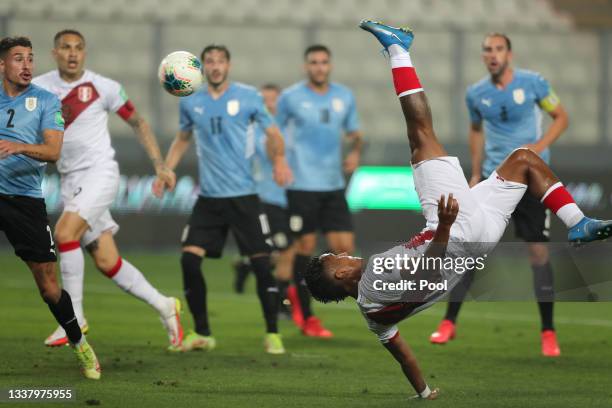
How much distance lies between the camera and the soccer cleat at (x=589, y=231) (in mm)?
6848

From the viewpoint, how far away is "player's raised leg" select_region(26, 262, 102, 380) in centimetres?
780

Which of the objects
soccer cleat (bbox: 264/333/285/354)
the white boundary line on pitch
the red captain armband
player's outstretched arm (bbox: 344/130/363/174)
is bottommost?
the white boundary line on pitch

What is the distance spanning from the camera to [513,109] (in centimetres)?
1030

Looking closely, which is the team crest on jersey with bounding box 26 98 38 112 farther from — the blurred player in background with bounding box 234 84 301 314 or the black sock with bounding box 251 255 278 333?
the blurred player in background with bounding box 234 84 301 314

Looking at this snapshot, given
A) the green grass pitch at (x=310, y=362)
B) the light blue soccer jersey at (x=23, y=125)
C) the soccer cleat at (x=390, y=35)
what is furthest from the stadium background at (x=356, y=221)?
the soccer cleat at (x=390, y=35)

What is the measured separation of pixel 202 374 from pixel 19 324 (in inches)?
126

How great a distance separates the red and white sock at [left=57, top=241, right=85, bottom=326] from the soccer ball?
4.89ft

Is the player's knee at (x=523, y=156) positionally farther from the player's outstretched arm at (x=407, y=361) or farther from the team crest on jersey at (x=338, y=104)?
the team crest on jersey at (x=338, y=104)

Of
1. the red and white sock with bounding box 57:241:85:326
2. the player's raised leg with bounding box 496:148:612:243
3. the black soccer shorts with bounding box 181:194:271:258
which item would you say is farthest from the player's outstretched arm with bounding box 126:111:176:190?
the player's raised leg with bounding box 496:148:612:243

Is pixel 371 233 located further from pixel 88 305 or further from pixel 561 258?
pixel 561 258

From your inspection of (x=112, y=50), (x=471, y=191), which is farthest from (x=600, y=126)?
(x=471, y=191)

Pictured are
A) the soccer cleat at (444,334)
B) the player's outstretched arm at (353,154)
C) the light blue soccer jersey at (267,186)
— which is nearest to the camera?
the soccer cleat at (444,334)

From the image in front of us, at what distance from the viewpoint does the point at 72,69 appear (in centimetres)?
934

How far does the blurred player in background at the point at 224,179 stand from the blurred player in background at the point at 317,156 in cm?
151
